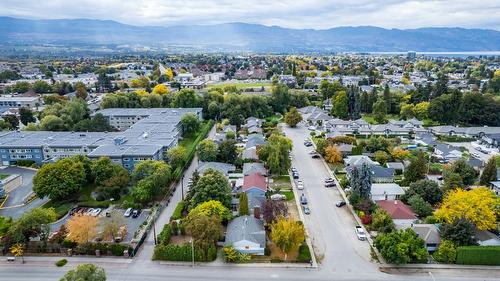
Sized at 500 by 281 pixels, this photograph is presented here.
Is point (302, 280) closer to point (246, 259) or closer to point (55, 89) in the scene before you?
point (246, 259)

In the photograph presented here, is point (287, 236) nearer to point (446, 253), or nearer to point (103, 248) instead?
point (446, 253)

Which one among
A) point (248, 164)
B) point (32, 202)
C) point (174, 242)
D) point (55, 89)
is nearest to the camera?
point (174, 242)

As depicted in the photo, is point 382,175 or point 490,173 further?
point 382,175

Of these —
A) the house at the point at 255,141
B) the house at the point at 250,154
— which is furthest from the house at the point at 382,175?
the house at the point at 255,141

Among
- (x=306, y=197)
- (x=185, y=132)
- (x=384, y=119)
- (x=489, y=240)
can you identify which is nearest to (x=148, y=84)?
(x=185, y=132)

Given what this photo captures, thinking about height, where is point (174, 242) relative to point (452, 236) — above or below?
below

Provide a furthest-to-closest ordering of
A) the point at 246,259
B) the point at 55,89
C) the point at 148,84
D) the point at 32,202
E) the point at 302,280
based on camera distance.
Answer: the point at 148,84 → the point at 55,89 → the point at 32,202 → the point at 246,259 → the point at 302,280

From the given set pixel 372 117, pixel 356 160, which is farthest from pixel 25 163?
pixel 372 117
